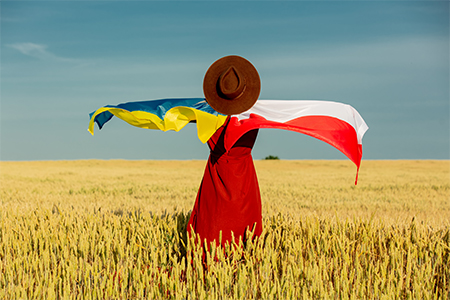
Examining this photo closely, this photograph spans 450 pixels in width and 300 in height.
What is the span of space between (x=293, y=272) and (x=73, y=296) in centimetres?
214

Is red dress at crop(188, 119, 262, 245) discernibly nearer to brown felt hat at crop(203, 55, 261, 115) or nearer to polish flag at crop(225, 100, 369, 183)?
polish flag at crop(225, 100, 369, 183)

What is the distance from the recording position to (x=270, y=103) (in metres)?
4.39

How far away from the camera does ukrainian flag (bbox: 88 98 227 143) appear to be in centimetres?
370

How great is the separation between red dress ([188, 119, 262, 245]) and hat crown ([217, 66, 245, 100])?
16.6 inches

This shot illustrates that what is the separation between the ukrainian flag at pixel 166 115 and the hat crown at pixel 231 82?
366 millimetres

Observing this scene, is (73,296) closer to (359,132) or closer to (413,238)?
(359,132)

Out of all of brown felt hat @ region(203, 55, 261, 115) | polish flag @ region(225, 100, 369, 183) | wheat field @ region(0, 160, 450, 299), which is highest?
brown felt hat @ region(203, 55, 261, 115)

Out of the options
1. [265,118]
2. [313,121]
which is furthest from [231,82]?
[313,121]

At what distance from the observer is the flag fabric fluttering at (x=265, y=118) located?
147 inches

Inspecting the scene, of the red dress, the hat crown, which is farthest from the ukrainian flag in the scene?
the hat crown

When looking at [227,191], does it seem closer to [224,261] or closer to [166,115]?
[224,261]

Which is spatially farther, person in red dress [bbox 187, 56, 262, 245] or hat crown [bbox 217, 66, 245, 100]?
person in red dress [bbox 187, 56, 262, 245]

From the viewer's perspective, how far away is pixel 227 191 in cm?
388

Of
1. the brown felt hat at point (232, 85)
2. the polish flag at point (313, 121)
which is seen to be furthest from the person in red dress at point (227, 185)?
the polish flag at point (313, 121)
